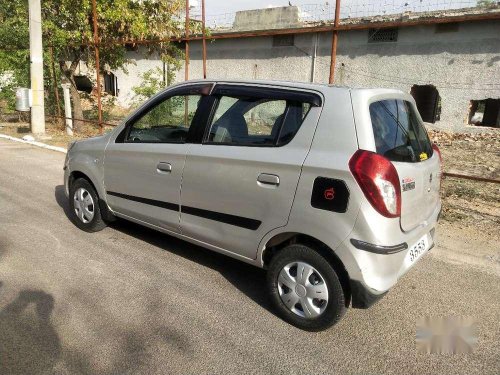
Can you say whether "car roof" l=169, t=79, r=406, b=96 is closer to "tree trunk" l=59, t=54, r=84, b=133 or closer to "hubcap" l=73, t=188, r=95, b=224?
"hubcap" l=73, t=188, r=95, b=224

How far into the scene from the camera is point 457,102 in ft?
40.5

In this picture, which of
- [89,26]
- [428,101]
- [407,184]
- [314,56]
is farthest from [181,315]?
[428,101]

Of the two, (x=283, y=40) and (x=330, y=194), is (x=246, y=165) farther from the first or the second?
(x=283, y=40)

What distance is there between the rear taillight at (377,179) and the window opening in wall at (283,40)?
43.9ft

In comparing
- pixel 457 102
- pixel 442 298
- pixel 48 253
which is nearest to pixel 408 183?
pixel 442 298

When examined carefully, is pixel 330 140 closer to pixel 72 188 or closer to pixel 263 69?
pixel 72 188

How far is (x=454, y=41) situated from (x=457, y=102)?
5.74 ft

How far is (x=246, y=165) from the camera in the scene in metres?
2.97

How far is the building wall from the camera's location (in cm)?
1168

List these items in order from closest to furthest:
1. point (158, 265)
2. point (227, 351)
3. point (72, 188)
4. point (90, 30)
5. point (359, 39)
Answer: point (227, 351)
point (158, 265)
point (72, 188)
point (90, 30)
point (359, 39)

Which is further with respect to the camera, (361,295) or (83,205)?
(83,205)

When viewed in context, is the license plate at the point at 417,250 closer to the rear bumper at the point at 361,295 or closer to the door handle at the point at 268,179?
the rear bumper at the point at 361,295

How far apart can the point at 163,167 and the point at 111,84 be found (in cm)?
2148

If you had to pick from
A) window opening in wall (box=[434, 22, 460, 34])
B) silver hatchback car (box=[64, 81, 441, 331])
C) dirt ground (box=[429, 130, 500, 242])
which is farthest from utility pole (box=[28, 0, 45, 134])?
window opening in wall (box=[434, 22, 460, 34])
